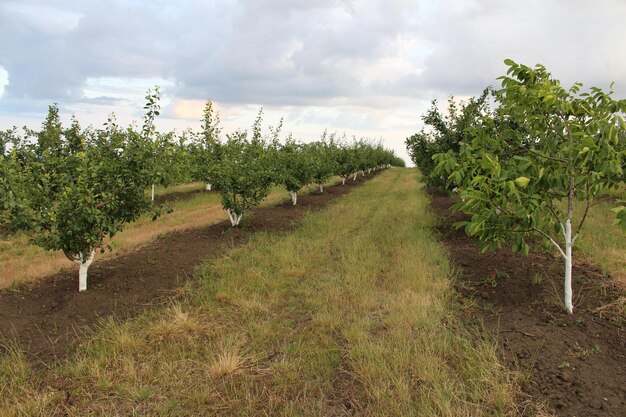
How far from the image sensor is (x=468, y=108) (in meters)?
10.1

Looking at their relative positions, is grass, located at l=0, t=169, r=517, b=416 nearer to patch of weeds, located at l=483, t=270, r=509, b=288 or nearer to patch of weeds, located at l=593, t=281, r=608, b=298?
patch of weeds, located at l=483, t=270, r=509, b=288

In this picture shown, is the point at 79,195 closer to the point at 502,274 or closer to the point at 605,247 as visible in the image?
the point at 502,274

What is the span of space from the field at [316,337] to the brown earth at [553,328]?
0.02 m

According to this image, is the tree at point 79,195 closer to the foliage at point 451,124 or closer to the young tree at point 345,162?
the foliage at point 451,124

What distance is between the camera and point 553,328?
4.41 m

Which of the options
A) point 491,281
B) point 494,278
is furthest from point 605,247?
point 491,281

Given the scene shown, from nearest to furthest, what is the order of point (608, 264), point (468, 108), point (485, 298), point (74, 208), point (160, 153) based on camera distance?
1. point (74, 208)
2. point (485, 298)
3. point (160, 153)
4. point (608, 264)
5. point (468, 108)

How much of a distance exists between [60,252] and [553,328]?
33.8 ft

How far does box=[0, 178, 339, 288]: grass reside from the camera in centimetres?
740

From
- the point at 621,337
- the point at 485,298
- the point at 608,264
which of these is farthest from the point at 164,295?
the point at 608,264

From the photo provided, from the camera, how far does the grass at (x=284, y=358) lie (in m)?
3.41

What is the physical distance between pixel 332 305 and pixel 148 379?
2.45m

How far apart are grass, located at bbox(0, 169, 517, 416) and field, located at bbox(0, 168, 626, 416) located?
0.02 meters

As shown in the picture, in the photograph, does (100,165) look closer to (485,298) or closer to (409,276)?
(409,276)
